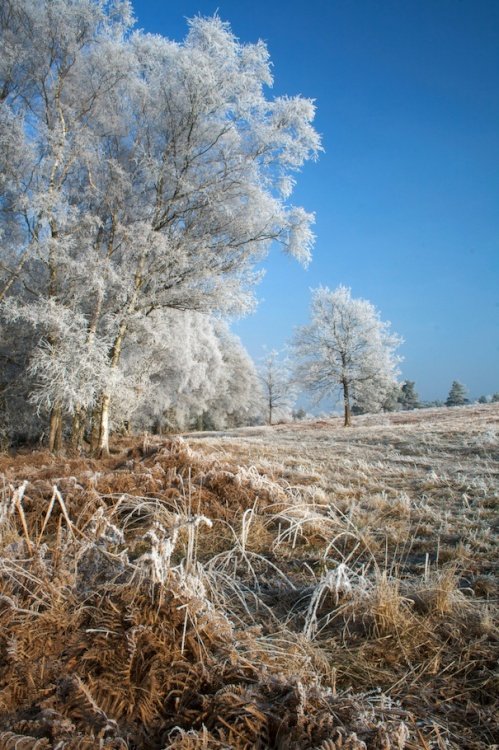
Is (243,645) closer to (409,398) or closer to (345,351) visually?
(345,351)

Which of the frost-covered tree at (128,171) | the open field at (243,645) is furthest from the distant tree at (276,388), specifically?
the open field at (243,645)

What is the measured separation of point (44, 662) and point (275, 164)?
1314 cm

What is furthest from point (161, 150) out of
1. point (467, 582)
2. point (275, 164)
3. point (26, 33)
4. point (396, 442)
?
point (467, 582)

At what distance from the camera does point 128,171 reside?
12.7 metres

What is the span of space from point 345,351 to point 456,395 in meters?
32.4

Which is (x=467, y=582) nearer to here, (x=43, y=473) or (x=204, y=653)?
(x=204, y=653)

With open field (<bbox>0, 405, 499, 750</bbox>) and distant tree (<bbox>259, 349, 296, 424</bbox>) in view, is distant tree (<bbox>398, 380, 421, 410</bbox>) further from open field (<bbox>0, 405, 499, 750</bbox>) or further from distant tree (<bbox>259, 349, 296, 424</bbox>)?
open field (<bbox>0, 405, 499, 750</bbox>)

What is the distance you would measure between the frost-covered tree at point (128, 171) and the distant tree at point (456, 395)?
49893mm

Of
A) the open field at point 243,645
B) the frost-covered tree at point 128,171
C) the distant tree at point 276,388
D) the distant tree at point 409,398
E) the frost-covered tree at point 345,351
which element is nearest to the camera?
the open field at point 243,645

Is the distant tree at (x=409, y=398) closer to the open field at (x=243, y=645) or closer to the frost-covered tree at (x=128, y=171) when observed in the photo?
the frost-covered tree at (x=128, y=171)

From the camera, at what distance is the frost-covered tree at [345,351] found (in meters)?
29.9

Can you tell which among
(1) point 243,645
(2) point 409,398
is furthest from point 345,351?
(2) point 409,398

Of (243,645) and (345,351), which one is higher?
(345,351)

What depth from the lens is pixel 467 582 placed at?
2.77m
